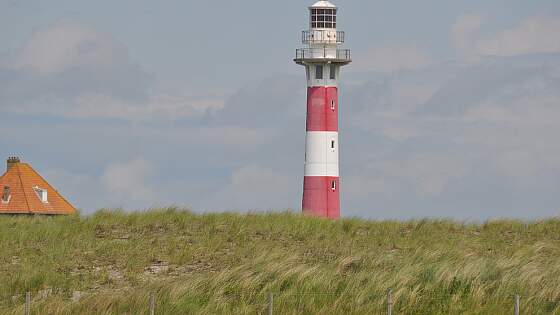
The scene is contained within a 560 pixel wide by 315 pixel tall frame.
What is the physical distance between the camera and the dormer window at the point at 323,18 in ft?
151

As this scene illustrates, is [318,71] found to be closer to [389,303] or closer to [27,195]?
[27,195]

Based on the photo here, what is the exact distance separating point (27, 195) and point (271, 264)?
28.0 metres

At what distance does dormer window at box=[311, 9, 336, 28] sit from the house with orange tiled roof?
477 inches

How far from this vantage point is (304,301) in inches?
933

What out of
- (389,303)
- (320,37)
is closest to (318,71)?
(320,37)

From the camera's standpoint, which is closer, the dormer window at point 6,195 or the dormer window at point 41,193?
the dormer window at point 6,195

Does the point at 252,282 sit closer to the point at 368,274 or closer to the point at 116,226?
the point at 368,274

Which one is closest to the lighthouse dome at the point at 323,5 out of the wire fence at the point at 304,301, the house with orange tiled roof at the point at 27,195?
the house with orange tiled roof at the point at 27,195

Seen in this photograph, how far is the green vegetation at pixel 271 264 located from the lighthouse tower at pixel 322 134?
474 inches

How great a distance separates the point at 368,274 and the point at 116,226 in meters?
6.99

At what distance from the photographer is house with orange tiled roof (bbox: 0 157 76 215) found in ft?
169

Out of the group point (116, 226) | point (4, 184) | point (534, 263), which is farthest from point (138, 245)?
point (4, 184)

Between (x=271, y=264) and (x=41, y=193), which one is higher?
(x=41, y=193)

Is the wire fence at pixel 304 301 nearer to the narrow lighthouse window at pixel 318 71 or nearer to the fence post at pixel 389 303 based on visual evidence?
the fence post at pixel 389 303
